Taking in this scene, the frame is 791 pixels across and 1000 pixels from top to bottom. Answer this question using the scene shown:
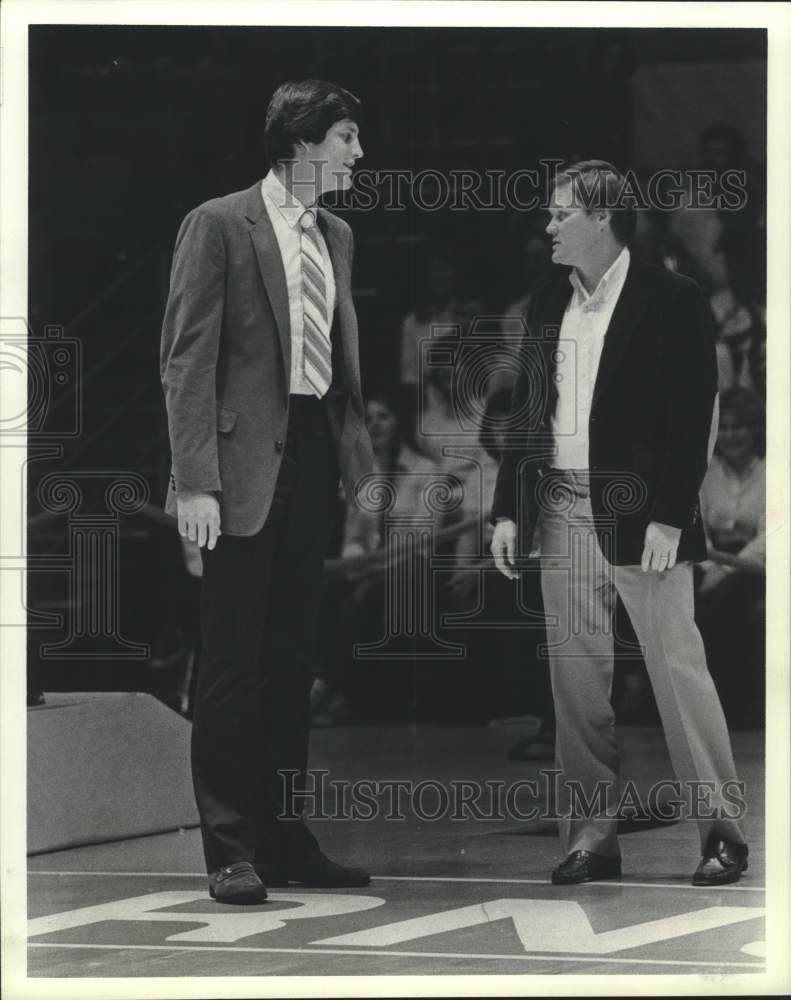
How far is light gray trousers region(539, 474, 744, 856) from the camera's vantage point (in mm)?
7438

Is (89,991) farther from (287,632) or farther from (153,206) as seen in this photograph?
(153,206)

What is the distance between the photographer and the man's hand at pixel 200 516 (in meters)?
7.26

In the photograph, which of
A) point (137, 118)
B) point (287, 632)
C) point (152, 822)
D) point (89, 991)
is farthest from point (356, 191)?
point (89, 991)

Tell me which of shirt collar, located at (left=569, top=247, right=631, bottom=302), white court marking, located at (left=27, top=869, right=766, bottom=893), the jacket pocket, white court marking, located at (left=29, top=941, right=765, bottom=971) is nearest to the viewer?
white court marking, located at (left=29, top=941, right=765, bottom=971)

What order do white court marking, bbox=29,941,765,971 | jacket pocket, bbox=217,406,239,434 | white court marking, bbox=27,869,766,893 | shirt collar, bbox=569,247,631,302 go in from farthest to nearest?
1. shirt collar, bbox=569,247,631,302
2. white court marking, bbox=27,869,766,893
3. jacket pocket, bbox=217,406,239,434
4. white court marking, bbox=29,941,765,971

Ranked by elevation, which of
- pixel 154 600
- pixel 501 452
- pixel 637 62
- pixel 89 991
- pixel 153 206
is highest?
pixel 637 62

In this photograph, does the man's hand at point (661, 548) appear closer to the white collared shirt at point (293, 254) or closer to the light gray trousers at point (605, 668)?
the light gray trousers at point (605, 668)

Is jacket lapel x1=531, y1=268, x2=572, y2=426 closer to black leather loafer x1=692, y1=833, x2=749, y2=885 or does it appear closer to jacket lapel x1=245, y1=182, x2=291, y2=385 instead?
jacket lapel x1=245, y1=182, x2=291, y2=385

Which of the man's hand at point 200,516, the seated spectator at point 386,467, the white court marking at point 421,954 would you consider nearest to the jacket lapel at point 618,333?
the seated spectator at point 386,467

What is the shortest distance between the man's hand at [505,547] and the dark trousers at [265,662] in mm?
544

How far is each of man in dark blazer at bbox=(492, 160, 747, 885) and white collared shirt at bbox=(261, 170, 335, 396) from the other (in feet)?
2.20

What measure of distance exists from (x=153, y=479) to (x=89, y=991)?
1.59 m

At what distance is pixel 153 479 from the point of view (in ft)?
24.3

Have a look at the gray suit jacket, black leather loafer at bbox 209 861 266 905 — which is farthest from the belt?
black leather loafer at bbox 209 861 266 905
